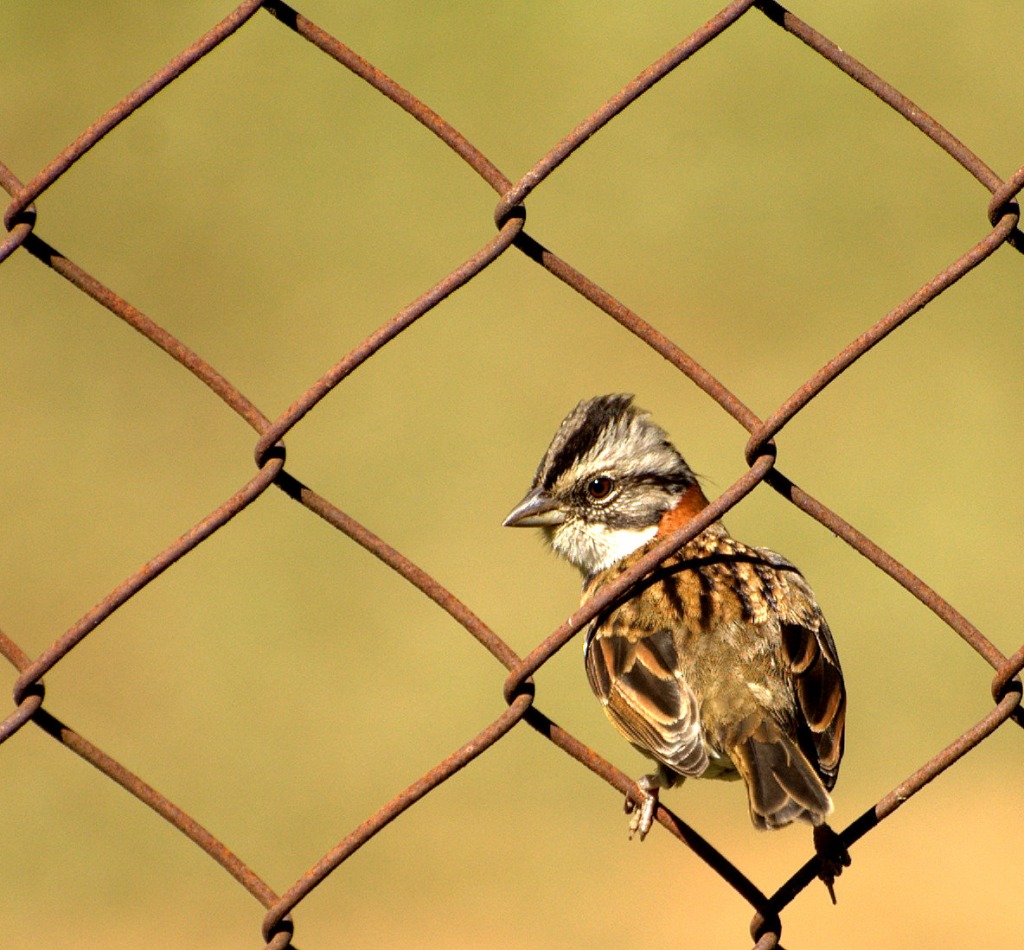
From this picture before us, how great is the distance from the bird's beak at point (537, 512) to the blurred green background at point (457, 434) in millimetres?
2899

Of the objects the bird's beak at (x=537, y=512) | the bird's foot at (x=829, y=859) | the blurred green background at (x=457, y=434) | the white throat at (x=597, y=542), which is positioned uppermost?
the blurred green background at (x=457, y=434)

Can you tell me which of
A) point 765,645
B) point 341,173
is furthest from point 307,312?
point 765,645

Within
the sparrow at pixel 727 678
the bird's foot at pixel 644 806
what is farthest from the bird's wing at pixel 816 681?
the bird's foot at pixel 644 806

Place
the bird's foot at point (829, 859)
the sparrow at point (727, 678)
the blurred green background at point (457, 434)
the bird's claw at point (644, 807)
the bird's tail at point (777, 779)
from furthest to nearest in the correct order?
1. the blurred green background at point (457, 434)
2. the sparrow at point (727, 678)
3. the bird's tail at point (777, 779)
4. the bird's foot at point (829, 859)
5. the bird's claw at point (644, 807)

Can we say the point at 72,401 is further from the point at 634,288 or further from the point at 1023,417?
the point at 1023,417

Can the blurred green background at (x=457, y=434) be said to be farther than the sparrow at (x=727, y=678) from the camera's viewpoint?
Yes

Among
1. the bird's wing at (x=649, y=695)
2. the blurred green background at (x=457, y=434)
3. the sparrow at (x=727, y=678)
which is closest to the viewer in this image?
the sparrow at (x=727, y=678)

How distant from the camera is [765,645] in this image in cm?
358

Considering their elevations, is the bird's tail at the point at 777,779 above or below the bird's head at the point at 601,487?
below

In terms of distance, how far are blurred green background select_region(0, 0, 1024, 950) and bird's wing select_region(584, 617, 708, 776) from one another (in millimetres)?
3285

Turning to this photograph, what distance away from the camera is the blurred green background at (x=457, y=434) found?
725cm

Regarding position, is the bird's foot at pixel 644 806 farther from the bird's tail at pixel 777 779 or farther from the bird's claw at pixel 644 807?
the bird's tail at pixel 777 779

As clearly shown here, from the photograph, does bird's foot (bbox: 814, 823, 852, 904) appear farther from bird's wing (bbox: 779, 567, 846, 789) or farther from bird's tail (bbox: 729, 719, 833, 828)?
bird's wing (bbox: 779, 567, 846, 789)

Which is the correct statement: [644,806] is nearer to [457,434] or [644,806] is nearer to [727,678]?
[727,678]
